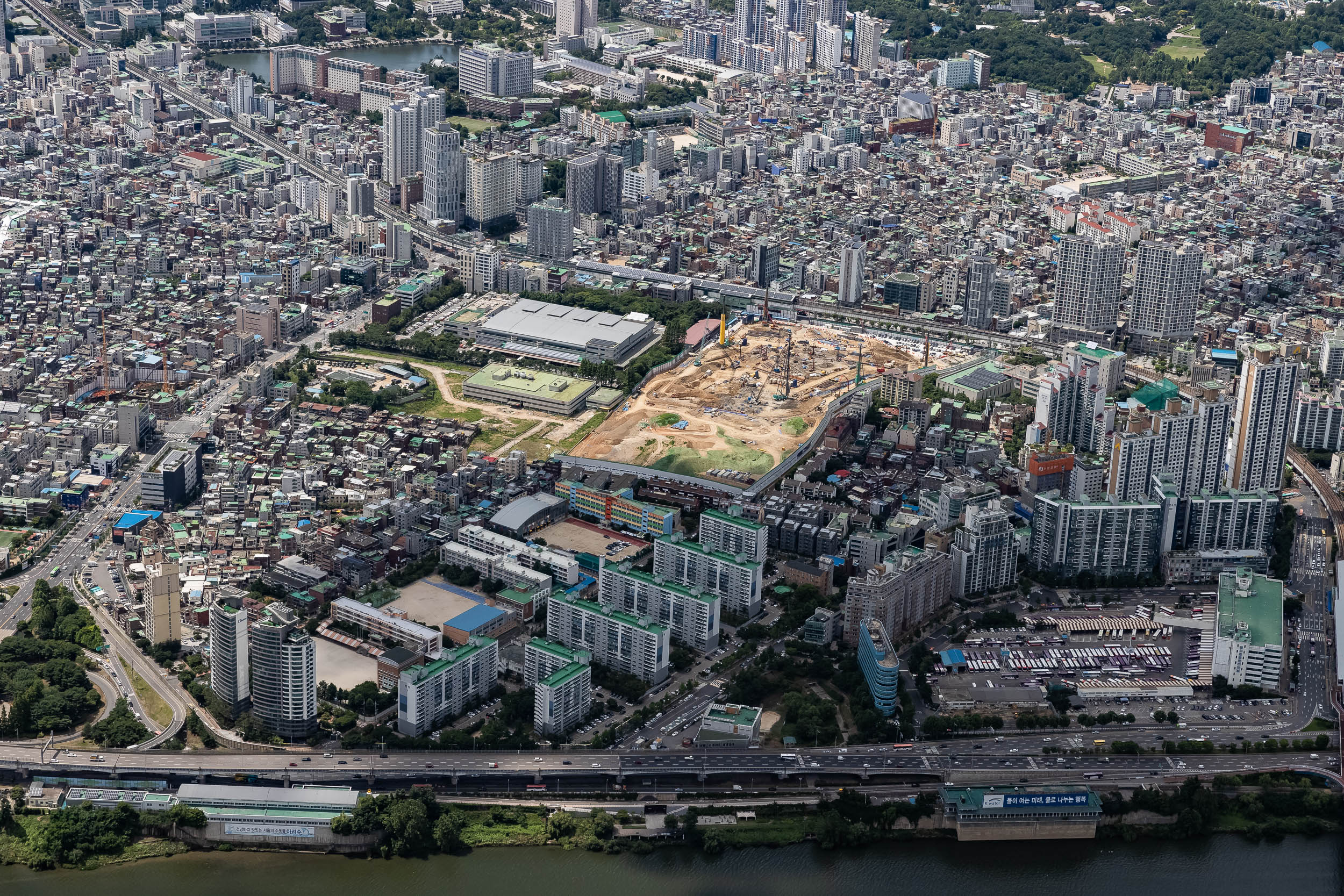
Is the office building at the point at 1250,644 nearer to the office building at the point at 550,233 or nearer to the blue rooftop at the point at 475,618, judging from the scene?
the blue rooftop at the point at 475,618

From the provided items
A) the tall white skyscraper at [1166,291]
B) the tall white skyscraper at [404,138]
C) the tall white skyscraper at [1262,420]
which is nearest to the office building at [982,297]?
the tall white skyscraper at [1166,291]

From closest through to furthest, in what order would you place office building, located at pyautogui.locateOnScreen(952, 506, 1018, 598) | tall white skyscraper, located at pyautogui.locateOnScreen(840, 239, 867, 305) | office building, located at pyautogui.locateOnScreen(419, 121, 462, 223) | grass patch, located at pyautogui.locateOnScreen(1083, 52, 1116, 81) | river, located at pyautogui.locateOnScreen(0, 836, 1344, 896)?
river, located at pyautogui.locateOnScreen(0, 836, 1344, 896)
office building, located at pyautogui.locateOnScreen(952, 506, 1018, 598)
tall white skyscraper, located at pyautogui.locateOnScreen(840, 239, 867, 305)
office building, located at pyautogui.locateOnScreen(419, 121, 462, 223)
grass patch, located at pyautogui.locateOnScreen(1083, 52, 1116, 81)

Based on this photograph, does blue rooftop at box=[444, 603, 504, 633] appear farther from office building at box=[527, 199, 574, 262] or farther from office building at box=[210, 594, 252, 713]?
office building at box=[527, 199, 574, 262]

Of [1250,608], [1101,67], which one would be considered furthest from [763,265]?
[1101,67]

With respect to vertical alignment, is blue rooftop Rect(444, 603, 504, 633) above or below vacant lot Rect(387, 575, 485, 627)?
above

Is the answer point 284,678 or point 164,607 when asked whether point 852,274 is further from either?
point 284,678

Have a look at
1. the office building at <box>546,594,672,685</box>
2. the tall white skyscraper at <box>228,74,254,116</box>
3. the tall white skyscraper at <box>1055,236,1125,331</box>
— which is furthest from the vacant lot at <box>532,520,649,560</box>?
the tall white skyscraper at <box>228,74,254,116</box>
